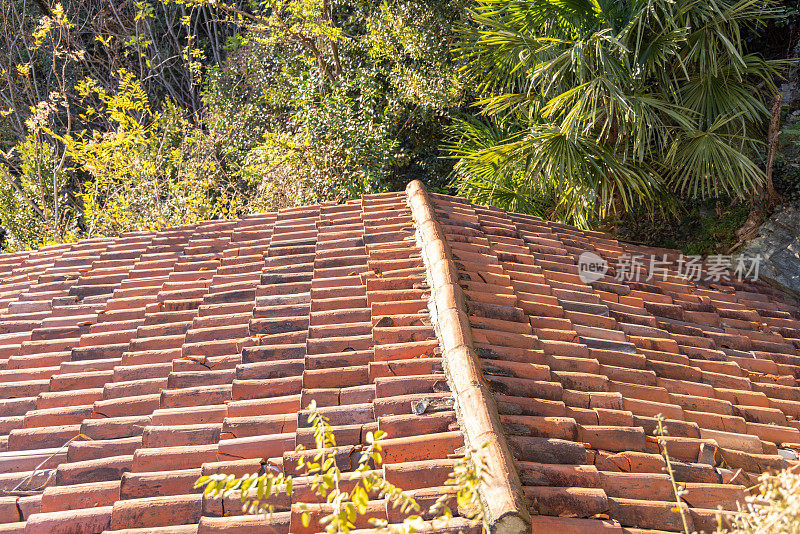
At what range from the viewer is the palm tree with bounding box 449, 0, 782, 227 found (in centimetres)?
487

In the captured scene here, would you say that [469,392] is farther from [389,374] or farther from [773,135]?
[773,135]

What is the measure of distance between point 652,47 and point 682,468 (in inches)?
165

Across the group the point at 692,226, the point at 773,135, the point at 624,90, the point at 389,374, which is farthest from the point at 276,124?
the point at 389,374

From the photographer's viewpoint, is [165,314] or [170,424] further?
[165,314]

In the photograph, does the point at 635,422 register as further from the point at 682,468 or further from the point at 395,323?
the point at 395,323

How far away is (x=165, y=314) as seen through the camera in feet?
11.0

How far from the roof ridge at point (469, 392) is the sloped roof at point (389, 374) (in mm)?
10

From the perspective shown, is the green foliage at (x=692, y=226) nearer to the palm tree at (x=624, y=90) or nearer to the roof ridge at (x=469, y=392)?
the palm tree at (x=624, y=90)

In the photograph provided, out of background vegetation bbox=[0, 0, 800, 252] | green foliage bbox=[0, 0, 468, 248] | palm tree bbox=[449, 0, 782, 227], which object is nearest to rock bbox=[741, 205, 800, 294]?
background vegetation bbox=[0, 0, 800, 252]

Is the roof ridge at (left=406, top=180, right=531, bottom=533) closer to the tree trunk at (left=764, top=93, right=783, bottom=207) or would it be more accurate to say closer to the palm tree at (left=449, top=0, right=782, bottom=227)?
the palm tree at (left=449, top=0, right=782, bottom=227)

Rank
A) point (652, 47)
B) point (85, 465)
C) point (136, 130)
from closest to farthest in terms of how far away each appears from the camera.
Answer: point (85, 465) → point (652, 47) → point (136, 130)

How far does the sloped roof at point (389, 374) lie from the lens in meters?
2.05

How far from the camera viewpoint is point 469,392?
2.15 metres

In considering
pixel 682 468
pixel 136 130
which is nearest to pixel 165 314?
pixel 682 468
